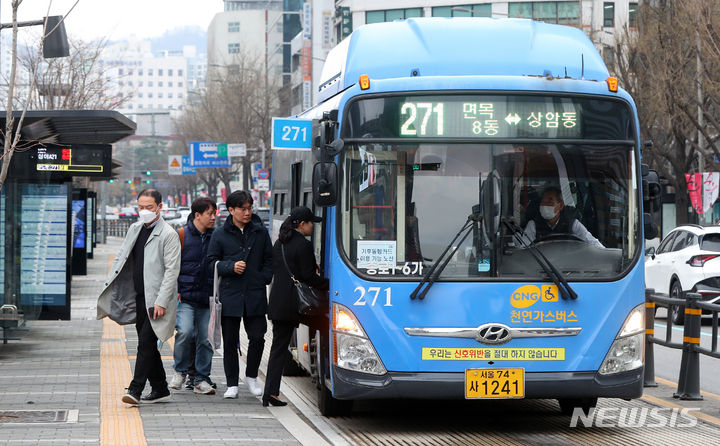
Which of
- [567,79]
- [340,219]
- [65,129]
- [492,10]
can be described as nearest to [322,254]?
[340,219]

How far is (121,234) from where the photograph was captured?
77375 millimetres

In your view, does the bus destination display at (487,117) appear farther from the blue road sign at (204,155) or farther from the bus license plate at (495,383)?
the blue road sign at (204,155)

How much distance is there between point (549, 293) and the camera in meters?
8.74

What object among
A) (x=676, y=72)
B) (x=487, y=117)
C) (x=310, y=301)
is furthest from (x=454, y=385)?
(x=676, y=72)

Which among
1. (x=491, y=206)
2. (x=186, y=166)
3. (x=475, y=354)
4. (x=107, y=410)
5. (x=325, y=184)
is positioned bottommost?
(x=107, y=410)

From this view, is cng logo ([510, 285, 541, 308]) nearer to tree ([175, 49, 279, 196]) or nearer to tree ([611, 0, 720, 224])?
tree ([611, 0, 720, 224])

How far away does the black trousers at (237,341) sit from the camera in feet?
34.3

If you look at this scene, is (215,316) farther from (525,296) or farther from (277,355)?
(525,296)

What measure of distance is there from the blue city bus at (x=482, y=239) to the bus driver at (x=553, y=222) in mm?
15

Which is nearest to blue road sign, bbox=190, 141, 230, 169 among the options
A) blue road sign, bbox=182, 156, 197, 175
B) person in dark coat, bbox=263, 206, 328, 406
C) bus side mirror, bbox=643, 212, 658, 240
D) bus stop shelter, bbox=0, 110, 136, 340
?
blue road sign, bbox=182, 156, 197, 175

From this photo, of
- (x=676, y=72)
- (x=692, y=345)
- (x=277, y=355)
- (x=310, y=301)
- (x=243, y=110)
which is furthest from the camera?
(x=243, y=110)

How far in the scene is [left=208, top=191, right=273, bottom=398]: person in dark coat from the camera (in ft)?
33.9

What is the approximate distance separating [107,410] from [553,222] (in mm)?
3932

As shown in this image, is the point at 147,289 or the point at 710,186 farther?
the point at 710,186
